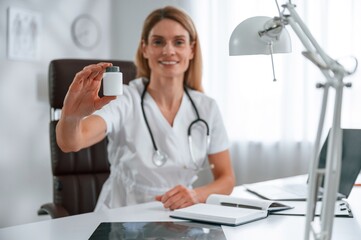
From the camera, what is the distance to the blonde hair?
80.6 inches

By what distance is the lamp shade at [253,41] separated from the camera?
125 cm

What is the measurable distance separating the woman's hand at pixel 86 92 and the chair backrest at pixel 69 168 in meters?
0.85

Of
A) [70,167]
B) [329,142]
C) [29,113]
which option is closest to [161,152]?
[70,167]

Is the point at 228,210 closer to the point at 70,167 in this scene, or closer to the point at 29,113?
the point at 70,167

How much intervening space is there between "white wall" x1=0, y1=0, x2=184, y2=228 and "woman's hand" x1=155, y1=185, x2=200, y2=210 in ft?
5.52

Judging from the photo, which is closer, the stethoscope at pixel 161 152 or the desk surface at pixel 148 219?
the desk surface at pixel 148 219

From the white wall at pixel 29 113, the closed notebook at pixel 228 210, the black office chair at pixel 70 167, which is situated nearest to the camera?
the closed notebook at pixel 228 210

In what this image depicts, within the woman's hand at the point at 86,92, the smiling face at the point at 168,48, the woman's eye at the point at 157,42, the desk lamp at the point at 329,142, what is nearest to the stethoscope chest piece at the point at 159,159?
the smiling face at the point at 168,48

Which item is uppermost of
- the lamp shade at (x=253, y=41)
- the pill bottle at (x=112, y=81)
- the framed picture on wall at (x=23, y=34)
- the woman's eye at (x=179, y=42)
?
the framed picture on wall at (x=23, y=34)

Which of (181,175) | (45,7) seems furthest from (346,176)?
(45,7)

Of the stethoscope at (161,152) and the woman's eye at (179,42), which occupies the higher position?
the woman's eye at (179,42)

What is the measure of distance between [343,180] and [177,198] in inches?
18.3

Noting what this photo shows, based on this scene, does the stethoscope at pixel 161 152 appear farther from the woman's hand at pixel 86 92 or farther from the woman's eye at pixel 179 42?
the woman's hand at pixel 86 92

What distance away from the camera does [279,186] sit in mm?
1899
